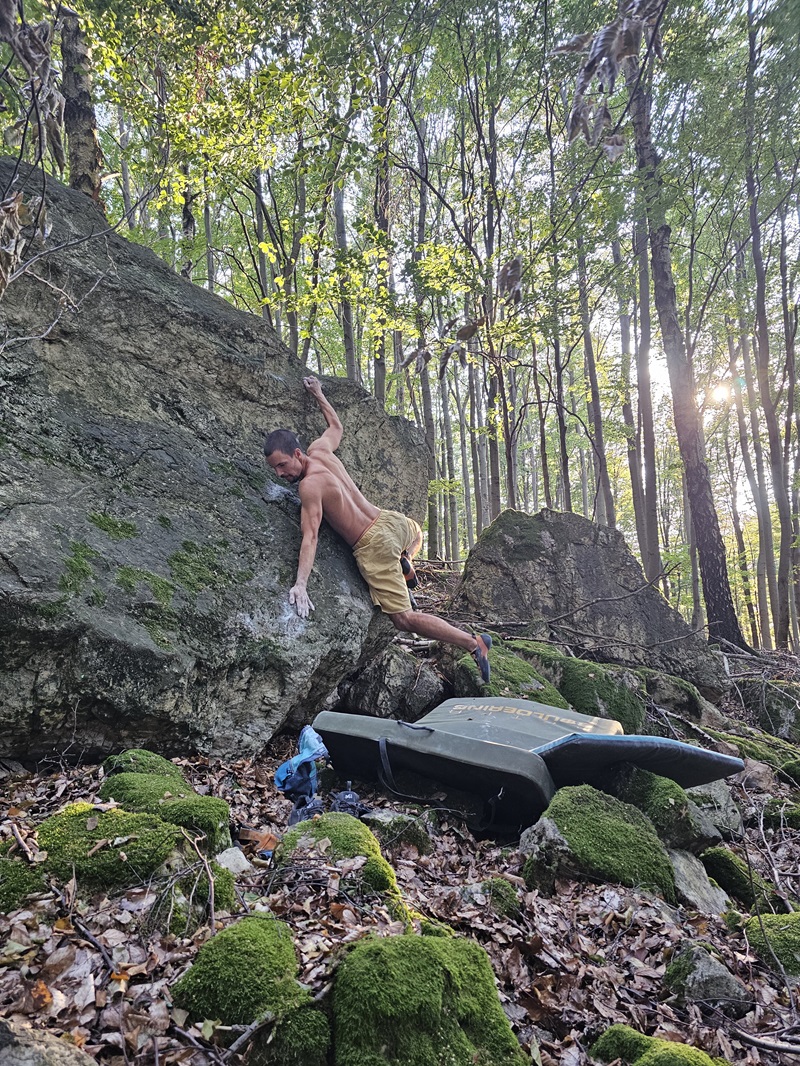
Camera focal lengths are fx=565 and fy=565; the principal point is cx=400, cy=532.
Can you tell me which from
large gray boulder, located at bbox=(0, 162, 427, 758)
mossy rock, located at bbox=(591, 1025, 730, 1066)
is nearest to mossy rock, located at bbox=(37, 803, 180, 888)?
large gray boulder, located at bbox=(0, 162, 427, 758)

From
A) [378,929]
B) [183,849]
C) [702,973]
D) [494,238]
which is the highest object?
[494,238]

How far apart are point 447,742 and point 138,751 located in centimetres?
218

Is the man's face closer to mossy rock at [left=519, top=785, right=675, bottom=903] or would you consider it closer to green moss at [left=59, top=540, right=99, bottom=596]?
green moss at [left=59, top=540, right=99, bottom=596]

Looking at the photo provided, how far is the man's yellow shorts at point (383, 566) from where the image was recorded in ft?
19.5

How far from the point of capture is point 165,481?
16.5ft

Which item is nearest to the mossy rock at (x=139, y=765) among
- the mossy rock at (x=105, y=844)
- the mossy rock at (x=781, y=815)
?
the mossy rock at (x=105, y=844)

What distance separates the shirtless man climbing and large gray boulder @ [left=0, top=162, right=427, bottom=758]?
0.21 meters

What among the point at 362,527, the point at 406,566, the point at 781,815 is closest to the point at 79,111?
the point at 362,527

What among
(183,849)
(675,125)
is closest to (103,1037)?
(183,849)

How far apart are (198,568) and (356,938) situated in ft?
10.4

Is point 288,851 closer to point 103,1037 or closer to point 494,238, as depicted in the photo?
point 103,1037

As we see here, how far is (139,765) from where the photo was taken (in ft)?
11.1

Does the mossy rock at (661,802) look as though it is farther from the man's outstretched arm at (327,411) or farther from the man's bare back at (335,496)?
the man's outstretched arm at (327,411)

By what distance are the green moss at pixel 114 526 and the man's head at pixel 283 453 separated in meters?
1.65
